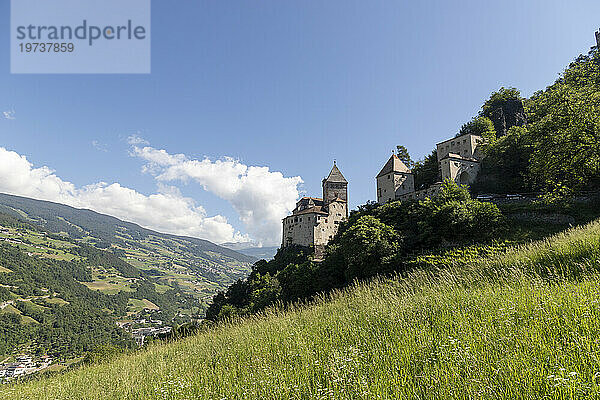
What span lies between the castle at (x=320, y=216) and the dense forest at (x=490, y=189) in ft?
18.7

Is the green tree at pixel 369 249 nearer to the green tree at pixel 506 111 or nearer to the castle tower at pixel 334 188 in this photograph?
the castle tower at pixel 334 188

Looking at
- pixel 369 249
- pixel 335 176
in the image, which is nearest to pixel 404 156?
pixel 335 176

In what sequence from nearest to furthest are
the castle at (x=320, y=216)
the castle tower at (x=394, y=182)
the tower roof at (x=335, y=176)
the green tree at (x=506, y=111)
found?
the castle tower at (x=394, y=182), the green tree at (x=506, y=111), the castle at (x=320, y=216), the tower roof at (x=335, y=176)

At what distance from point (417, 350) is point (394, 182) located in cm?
4949

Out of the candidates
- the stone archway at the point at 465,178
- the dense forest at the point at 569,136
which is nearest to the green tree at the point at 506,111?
the stone archway at the point at 465,178

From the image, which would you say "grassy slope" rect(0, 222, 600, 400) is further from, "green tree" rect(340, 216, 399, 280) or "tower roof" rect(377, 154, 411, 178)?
"tower roof" rect(377, 154, 411, 178)

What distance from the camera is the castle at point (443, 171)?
45.2 metres

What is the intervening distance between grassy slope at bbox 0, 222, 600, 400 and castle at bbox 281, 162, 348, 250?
54.9 m

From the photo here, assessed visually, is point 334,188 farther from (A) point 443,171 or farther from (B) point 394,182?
(A) point 443,171

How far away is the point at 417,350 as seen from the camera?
175 inches

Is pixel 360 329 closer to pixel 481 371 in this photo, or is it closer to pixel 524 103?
pixel 481 371

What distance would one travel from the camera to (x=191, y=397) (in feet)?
15.4

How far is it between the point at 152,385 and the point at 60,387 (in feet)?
11.8

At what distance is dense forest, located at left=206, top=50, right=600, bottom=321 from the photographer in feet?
60.3
